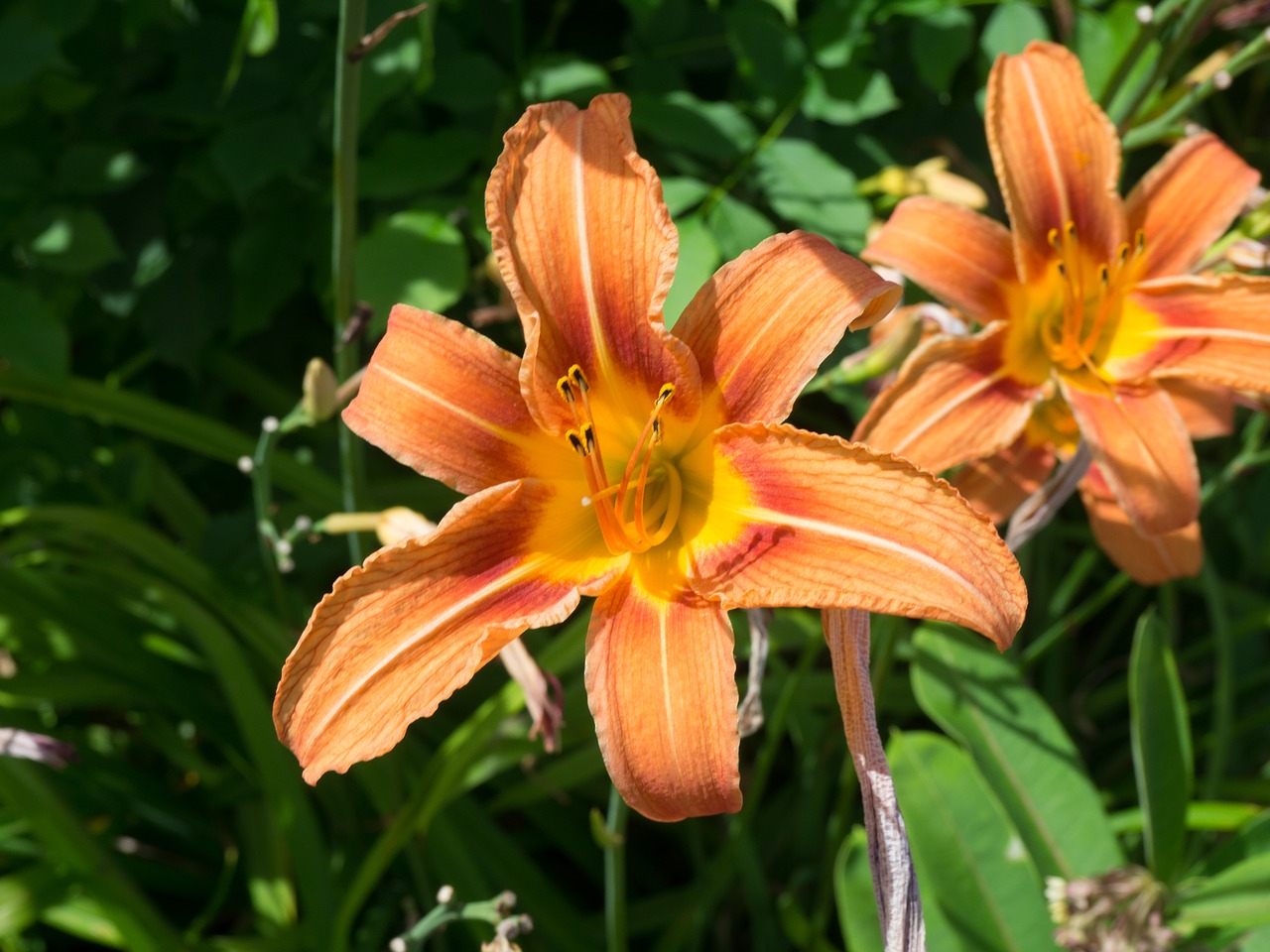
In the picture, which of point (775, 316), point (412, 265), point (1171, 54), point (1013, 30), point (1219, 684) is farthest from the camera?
point (1219, 684)

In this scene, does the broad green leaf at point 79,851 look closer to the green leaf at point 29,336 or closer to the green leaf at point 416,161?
the green leaf at point 29,336

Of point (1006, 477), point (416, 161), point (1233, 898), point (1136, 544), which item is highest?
point (416, 161)

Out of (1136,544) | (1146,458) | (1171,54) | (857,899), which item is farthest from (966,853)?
(1171,54)

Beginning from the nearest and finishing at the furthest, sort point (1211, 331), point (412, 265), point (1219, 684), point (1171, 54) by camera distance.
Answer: point (1211, 331), point (1171, 54), point (412, 265), point (1219, 684)

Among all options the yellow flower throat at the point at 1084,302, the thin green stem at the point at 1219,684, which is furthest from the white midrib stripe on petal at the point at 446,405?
the thin green stem at the point at 1219,684

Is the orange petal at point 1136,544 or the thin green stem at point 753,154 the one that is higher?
the thin green stem at point 753,154

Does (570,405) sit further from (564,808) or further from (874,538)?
(564,808)

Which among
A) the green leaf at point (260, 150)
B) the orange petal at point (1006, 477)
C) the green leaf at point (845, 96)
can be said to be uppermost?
the green leaf at point (845, 96)

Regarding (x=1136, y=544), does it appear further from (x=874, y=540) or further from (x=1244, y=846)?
(x=874, y=540)
